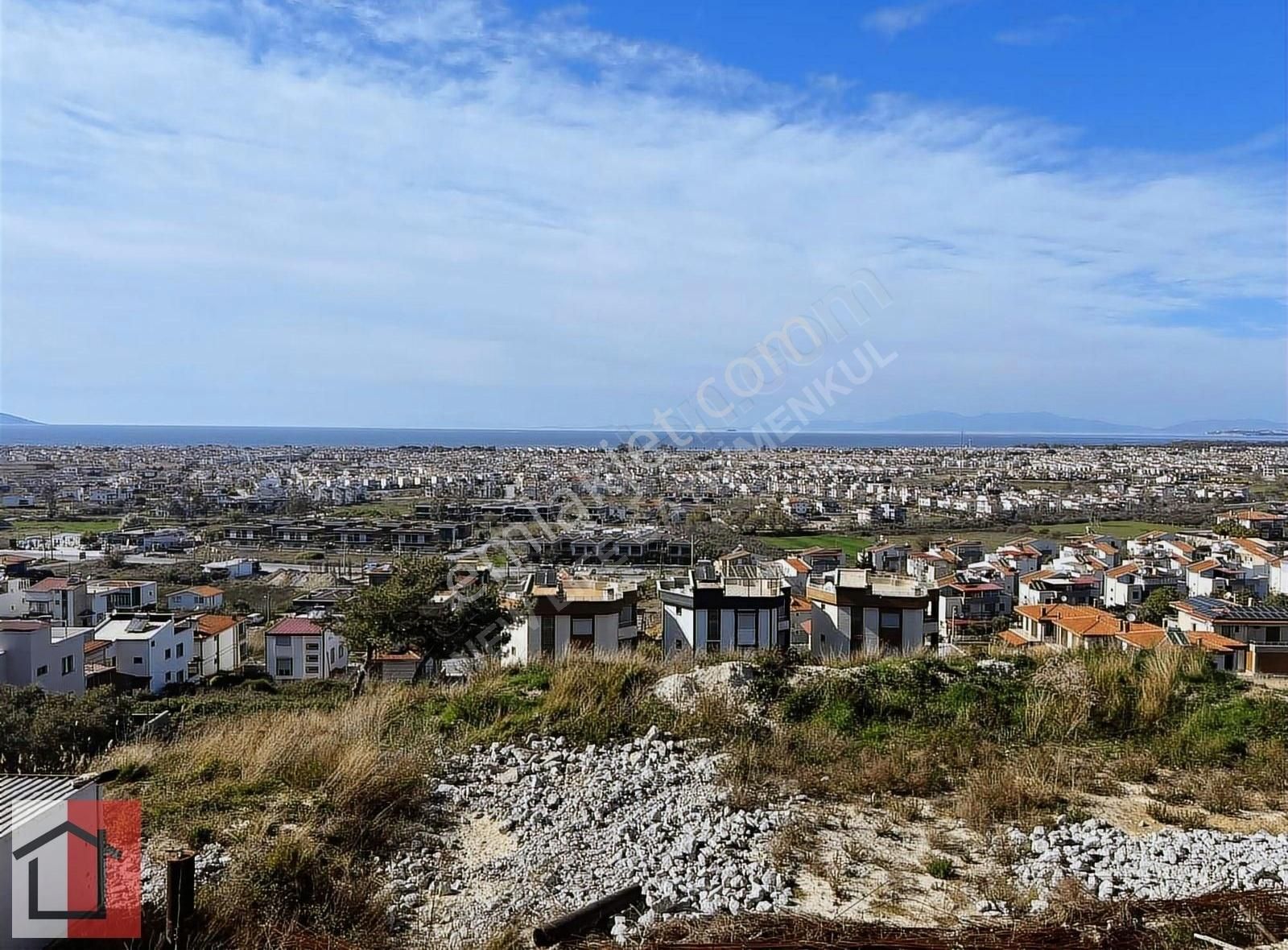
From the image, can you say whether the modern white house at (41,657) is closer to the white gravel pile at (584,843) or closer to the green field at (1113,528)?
the white gravel pile at (584,843)

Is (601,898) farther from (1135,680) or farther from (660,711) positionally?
(1135,680)

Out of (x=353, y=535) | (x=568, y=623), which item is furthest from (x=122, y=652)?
(x=353, y=535)

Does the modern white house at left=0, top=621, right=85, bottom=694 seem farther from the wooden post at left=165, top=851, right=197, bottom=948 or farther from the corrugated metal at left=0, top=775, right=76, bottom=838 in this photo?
the wooden post at left=165, top=851, right=197, bottom=948

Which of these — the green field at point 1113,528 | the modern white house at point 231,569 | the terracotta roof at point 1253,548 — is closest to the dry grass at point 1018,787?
the terracotta roof at point 1253,548

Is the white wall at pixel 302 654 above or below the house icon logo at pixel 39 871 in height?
below

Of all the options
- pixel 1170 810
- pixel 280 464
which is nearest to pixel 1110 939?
pixel 1170 810
